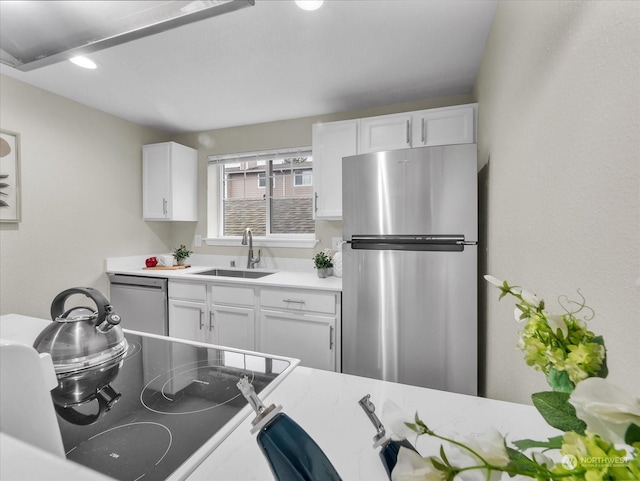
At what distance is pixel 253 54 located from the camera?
209 centimetres

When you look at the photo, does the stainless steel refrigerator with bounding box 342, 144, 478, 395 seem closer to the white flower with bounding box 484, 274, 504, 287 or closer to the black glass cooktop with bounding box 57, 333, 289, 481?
the black glass cooktop with bounding box 57, 333, 289, 481

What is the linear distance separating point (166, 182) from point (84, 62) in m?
1.34

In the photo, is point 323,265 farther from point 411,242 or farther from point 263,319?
point 411,242

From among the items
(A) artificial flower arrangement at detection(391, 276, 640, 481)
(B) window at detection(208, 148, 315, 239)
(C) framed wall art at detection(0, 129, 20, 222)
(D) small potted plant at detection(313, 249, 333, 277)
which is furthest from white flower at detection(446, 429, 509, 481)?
(C) framed wall art at detection(0, 129, 20, 222)

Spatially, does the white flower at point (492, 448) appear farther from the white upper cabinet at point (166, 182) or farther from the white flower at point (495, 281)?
the white upper cabinet at point (166, 182)

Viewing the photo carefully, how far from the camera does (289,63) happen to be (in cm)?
220

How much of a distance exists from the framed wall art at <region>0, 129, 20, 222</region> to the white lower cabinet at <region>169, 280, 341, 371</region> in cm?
125

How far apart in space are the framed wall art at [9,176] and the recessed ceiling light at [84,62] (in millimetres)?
795

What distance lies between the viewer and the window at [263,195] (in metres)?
3.34

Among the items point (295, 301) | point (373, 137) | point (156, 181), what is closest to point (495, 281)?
point (295, 301)

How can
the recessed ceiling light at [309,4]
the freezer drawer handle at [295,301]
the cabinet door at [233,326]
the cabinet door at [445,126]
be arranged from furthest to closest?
the cabinet door at [233,326] → the freezer drawer handle at [295,301] → the cabinet door at [445,126] → the recessed ceiling light at [309,4]

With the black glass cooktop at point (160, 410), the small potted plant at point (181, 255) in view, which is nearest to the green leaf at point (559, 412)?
the black glass cooktop at point (160, 410)

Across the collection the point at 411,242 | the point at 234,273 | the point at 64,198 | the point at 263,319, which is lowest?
the point at 263,319

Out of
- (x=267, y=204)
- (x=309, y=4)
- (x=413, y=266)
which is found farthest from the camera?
(x=267, y=204)
